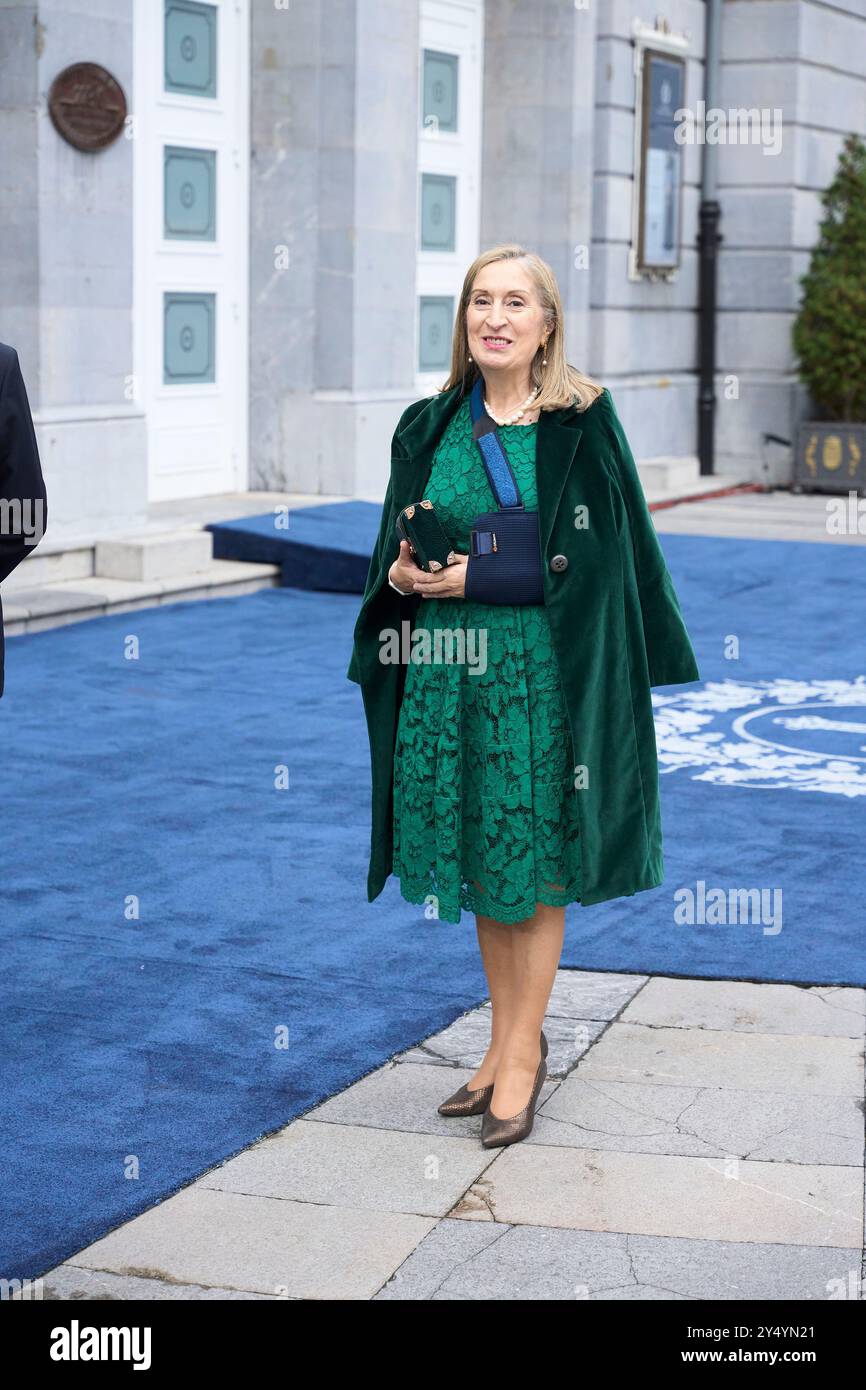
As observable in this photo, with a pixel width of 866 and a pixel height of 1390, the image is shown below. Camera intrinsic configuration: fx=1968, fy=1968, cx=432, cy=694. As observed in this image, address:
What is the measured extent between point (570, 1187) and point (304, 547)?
8.75 meters

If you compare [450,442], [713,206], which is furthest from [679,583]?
[450,442]

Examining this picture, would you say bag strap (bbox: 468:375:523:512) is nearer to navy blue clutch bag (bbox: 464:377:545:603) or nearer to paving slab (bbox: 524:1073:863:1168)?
navy blue clutch bag (bbox: 464:377:545:603)

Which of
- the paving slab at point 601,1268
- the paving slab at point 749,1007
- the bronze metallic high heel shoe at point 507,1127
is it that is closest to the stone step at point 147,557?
the paving slab at point 749,1007

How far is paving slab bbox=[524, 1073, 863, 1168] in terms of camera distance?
4.36 metres

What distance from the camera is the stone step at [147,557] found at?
11797mm

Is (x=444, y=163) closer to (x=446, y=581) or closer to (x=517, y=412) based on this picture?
(x=517, y=412)

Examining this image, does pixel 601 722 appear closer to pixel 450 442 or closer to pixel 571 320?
pixel 450 442

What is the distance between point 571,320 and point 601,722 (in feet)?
44.3

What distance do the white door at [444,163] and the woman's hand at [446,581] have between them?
1231 cm

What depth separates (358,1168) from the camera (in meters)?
4.24

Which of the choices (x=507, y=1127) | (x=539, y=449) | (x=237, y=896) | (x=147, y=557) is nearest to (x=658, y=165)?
(x=147, y=557)

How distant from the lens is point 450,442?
449cm
